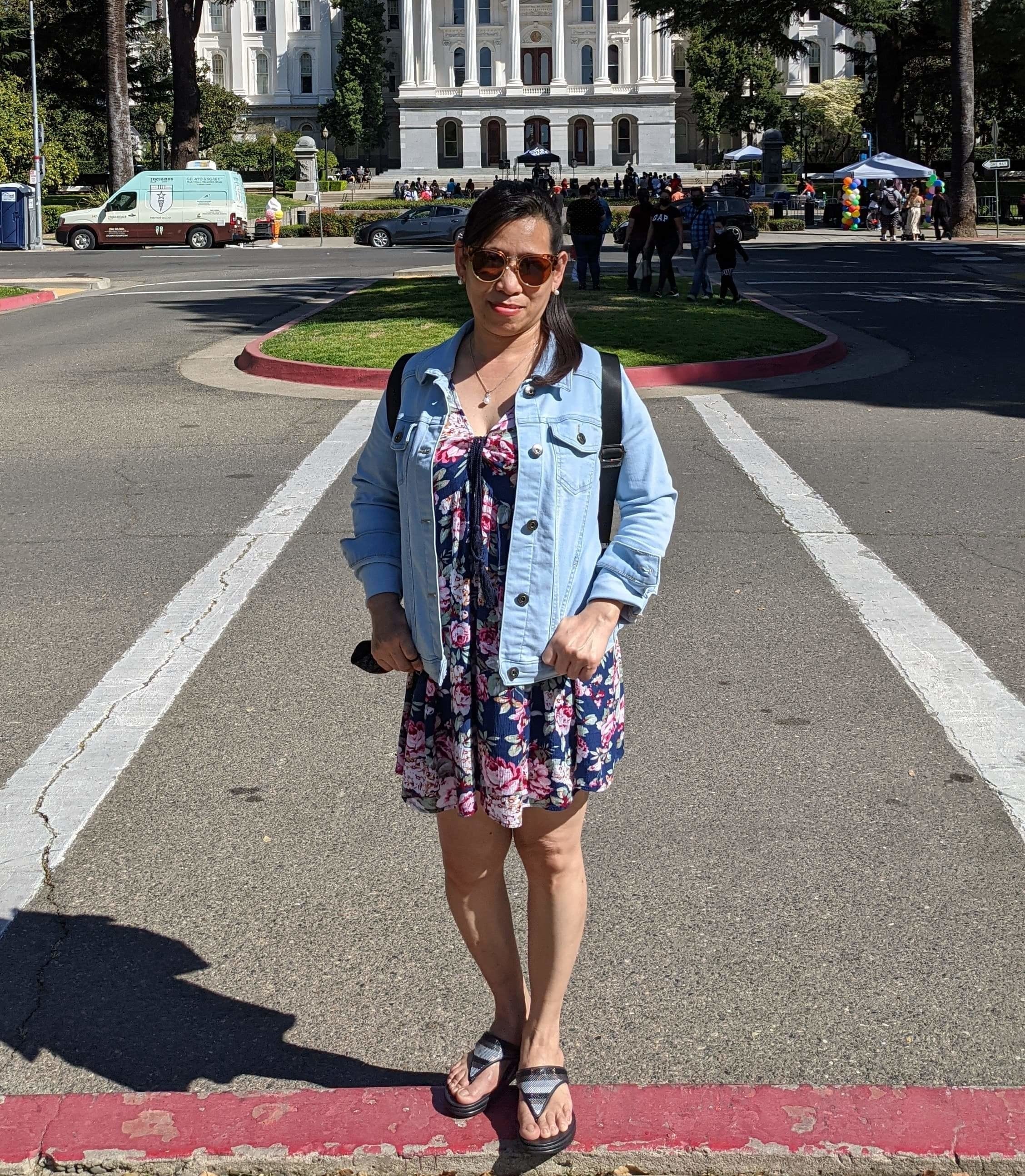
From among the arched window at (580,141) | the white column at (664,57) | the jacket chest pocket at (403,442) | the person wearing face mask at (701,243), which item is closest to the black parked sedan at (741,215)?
the person wearing face mask at (701,243)

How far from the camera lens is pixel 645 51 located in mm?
109500

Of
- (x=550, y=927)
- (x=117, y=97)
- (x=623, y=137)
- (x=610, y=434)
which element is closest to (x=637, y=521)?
(x=610, y=434)

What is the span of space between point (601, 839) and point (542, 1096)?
1.63 m

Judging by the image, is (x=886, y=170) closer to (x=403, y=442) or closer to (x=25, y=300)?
(x=25, y=300)

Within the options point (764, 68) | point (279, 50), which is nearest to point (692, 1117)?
point (764, 68)

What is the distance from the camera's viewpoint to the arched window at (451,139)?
375ft

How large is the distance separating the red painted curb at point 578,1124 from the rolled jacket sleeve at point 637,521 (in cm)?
106

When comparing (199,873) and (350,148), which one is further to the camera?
(350,148)

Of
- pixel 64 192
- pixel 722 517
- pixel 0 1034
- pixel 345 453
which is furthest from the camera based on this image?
pixel 64 192

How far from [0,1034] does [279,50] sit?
127795mm

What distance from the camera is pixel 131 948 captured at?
3.99 metres

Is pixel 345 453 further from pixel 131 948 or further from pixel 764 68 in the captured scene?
pixel 764 68

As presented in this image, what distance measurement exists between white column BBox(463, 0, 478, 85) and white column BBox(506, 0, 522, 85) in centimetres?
257

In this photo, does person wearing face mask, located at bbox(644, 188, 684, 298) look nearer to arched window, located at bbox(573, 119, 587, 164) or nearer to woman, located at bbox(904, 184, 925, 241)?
woman, located at bbox(904, 184, 925, 241)
